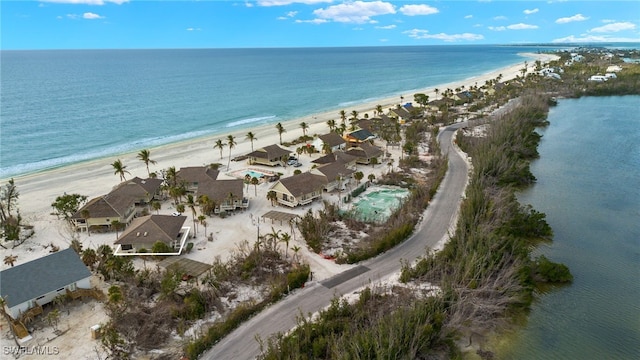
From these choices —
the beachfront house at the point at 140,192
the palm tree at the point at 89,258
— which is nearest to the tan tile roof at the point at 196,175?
the beachfront house at the point at 140,192

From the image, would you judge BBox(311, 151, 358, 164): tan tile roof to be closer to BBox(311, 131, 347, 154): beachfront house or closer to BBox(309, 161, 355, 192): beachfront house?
BBox(309, 161, 355, 192): beachfront house

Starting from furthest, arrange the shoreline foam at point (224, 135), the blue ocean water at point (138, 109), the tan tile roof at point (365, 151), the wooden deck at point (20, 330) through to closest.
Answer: the blue ocean water at point (138, 109)
the shoreline foam at point (224, 135)
the tan tile roof at point (365, 151)
the wooden deck at point (20, 330)

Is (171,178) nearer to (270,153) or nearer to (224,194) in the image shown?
(224,194)

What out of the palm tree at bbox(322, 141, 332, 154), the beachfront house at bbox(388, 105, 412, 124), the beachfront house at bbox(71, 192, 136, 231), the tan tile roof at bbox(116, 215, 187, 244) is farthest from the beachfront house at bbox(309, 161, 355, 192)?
the beachfront house at bbox(388, 105, 412, 124)

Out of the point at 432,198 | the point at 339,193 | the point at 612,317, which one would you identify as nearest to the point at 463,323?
the point at 612,317

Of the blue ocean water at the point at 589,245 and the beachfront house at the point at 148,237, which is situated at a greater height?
the beachfront house at the point at 148,237

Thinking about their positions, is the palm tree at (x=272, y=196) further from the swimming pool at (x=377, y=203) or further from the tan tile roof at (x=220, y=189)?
the swimming pool at (x=377, y=203)

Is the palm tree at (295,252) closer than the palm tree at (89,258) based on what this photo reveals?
No
